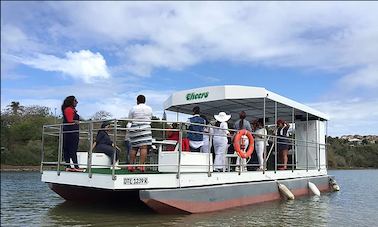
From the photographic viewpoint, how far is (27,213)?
7.44 meters

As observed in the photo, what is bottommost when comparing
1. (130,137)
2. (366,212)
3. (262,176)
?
(366,212)

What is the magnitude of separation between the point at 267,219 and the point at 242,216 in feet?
1.54

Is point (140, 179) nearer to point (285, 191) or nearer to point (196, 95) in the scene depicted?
point (196, 95)

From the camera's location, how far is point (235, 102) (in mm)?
12016

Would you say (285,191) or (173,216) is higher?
(285,191)

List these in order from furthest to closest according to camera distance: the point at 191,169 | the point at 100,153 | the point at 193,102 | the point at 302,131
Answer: the point at 302,131, the point at 193,102, the point at 100,153, the point at 191,169

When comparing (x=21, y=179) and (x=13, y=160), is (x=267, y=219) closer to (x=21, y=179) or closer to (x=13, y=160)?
(x=13, y=160)

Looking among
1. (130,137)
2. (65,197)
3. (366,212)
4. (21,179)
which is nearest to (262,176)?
(366,212)

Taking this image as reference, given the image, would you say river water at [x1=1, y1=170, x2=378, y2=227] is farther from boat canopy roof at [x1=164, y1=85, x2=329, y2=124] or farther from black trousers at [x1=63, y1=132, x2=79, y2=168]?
boat canopy roof at [x1=164, y1=85, x2=329, y2=124]

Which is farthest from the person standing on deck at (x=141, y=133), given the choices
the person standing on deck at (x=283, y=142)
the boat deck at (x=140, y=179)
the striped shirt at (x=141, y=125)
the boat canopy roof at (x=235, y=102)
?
the person standing on deck at (x=283, y=142)

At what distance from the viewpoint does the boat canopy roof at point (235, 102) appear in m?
10.6

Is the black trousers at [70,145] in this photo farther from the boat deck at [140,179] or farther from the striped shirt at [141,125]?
the striped shirt at [141,125]

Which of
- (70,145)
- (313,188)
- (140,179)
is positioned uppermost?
(70,145)

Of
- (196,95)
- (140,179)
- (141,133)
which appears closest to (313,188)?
(196,95)
